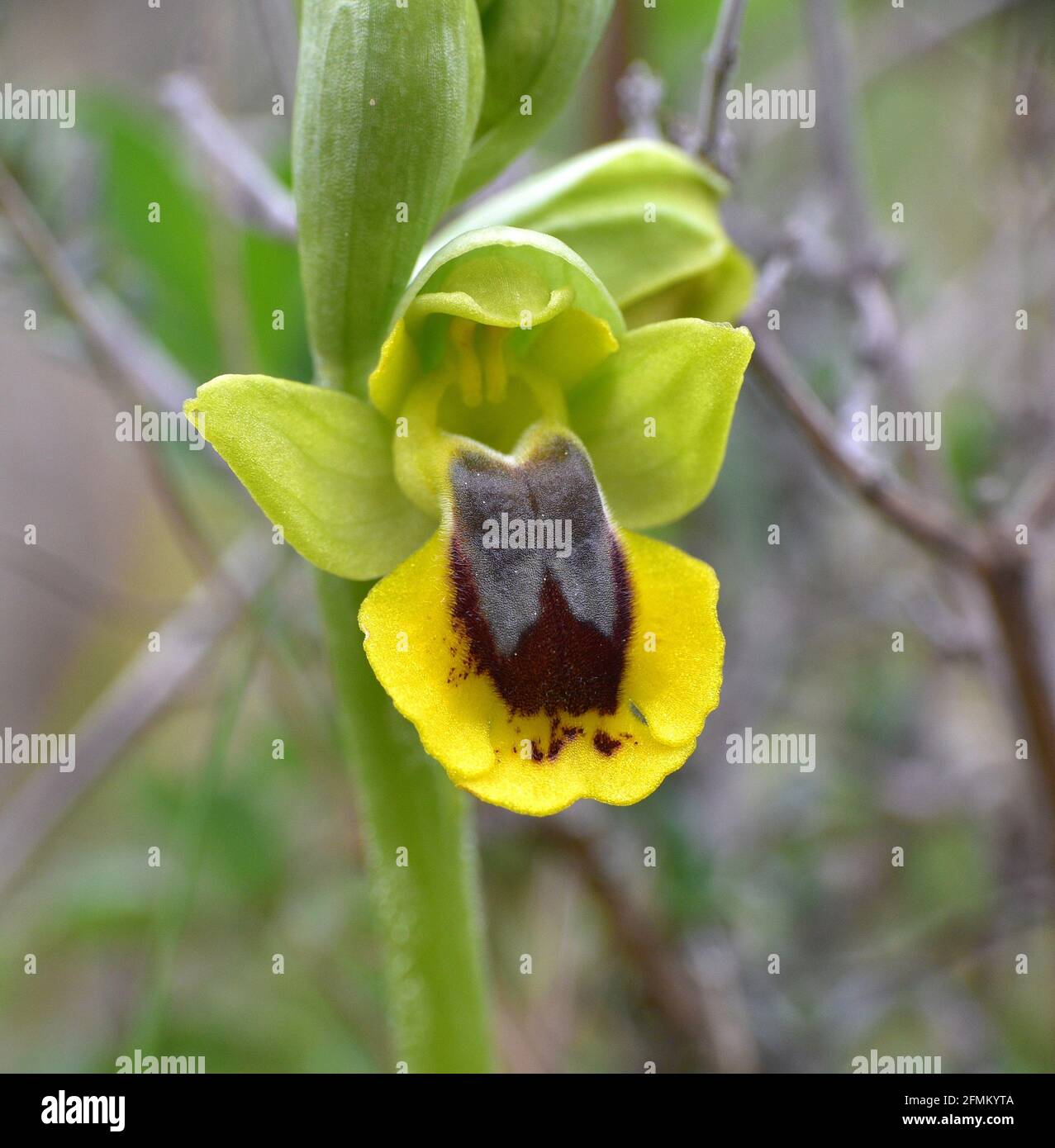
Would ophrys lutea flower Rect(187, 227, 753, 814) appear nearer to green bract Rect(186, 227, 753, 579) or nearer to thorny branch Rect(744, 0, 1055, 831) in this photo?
green bract Rect(186, 227, 753, 579)

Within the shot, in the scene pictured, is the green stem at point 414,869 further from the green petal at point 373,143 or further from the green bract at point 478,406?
the green petal at point 373,143

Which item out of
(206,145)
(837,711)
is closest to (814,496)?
(837,711)

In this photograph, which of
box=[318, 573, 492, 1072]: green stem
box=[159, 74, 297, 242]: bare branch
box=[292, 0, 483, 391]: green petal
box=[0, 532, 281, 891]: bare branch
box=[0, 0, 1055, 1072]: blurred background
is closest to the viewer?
box=[292, 0, 483, 391]: green petal

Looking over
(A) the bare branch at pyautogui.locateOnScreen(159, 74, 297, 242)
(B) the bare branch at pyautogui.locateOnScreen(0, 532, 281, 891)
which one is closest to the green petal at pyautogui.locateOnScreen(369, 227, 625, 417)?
(A) the bare branch at pyautogui.locateOnScreen(159, 74, 297, 242)

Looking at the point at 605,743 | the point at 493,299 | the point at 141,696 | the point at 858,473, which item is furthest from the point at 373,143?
the point at 141,696

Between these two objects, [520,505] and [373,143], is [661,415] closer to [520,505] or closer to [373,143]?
[520,505]

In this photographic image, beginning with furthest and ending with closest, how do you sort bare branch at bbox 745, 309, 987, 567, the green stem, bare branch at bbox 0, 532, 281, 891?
bare branch at bbox 0, 532, 281, 891
bare branch at bbox 745, 309, 987, 567
the green stem

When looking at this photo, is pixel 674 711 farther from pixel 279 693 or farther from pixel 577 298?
pixel 279 693
